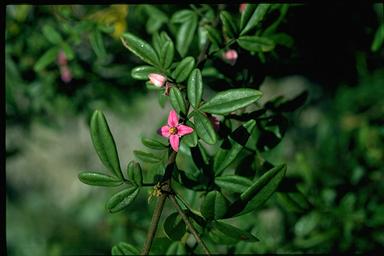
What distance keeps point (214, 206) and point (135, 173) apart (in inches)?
5.0

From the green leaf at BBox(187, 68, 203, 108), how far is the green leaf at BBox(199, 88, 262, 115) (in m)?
0.01

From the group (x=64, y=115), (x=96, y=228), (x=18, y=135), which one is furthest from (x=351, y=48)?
(x=96, y=228)

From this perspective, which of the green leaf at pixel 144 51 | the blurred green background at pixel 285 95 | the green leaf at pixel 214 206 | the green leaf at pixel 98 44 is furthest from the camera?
the blurred green background at pixel 285 95

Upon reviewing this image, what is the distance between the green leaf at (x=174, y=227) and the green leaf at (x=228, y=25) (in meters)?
0.33

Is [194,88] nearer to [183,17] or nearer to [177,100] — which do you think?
[177,100]

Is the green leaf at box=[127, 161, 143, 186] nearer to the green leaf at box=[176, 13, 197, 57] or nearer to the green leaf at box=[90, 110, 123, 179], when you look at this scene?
the green leaf at box=[90, 110, 123, 179]

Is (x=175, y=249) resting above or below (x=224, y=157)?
below

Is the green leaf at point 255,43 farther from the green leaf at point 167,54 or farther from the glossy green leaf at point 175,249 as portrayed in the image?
the glossy green leaf at point 175,249

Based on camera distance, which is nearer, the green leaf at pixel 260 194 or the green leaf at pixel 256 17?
the green leaf at pixel 260 194

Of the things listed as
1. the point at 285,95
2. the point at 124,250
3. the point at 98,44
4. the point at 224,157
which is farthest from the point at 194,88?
the point at 285,95

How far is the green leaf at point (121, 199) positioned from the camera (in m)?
0.79

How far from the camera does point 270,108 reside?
1.04 meters

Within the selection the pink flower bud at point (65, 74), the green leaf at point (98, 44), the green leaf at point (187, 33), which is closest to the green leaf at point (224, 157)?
the green leaf at point (187, 33)

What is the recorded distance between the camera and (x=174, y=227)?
0.82 metres
